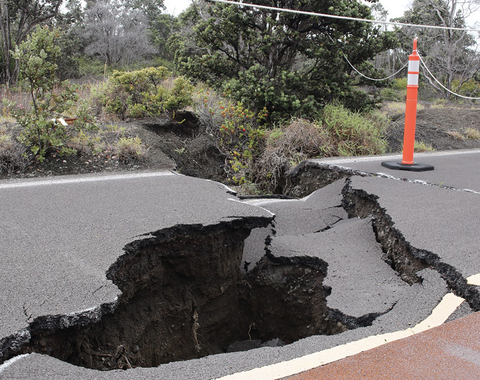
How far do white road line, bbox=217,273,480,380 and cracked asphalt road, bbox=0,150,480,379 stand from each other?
0.04m

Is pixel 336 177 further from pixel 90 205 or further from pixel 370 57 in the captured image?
pixel 370 57

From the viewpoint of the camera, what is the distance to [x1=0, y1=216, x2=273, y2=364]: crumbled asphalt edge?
6.91 ft

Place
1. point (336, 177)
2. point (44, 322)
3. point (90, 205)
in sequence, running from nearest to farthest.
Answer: point (44, 322) → point (90, 205) → point (336, 177)

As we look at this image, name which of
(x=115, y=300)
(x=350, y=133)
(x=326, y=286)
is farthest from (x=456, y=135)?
(x=115, y=300)

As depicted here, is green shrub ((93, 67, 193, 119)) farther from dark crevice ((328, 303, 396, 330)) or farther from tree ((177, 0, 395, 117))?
dark crevice ((328, 303, 396, 330))

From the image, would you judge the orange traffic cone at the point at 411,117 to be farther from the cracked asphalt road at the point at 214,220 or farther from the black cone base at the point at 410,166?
the cracked asphalt road at the point at 214,220

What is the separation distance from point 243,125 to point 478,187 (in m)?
4.76

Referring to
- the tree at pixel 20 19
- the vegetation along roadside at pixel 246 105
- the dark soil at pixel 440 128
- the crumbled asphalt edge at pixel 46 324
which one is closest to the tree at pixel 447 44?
the dark soil at pixel 440 128

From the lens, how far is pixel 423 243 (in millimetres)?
3459

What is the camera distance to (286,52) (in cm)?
975

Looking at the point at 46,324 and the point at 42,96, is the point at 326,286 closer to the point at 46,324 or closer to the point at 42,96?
→ the point at 46,324

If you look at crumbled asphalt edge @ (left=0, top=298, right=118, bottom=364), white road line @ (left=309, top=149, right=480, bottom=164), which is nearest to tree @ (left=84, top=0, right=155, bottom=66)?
white road line @ (left=309, top=149, right=480, bottom=164)

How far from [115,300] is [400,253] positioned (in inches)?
94.4

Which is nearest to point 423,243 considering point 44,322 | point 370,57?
point 44,322
